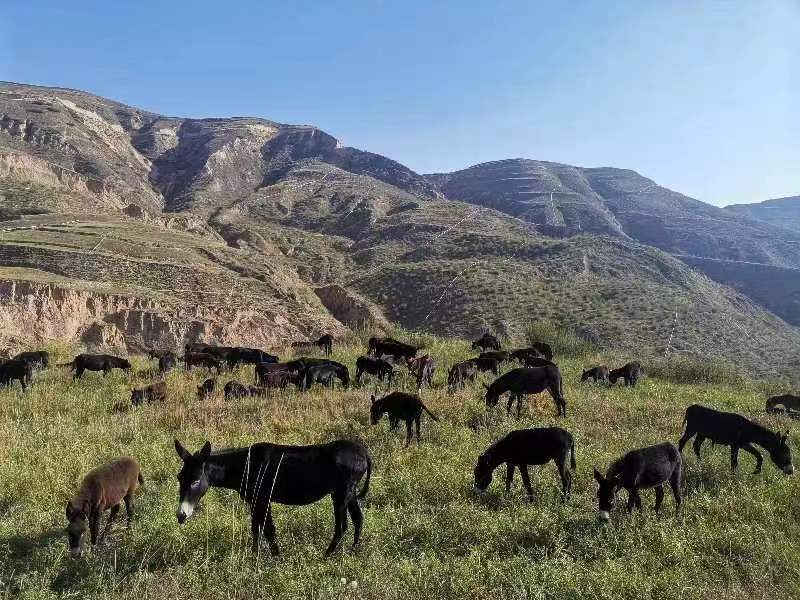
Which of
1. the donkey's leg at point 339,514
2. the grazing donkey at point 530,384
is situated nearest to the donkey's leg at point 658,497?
the donkey's leg at point 339,514

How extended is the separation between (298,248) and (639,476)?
180 ft

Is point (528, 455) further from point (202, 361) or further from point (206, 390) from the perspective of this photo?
point (202, 361)

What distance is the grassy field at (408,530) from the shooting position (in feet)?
18.8

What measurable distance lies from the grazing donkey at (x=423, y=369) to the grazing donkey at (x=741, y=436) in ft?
25.0

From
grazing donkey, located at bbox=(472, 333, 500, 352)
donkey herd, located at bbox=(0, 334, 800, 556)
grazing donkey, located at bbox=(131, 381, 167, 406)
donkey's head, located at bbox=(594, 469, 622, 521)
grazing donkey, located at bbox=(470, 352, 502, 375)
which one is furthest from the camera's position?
grazing donkey, located at bbox=(472, 333, 500, 352)

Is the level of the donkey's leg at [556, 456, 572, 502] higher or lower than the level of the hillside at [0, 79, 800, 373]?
lower

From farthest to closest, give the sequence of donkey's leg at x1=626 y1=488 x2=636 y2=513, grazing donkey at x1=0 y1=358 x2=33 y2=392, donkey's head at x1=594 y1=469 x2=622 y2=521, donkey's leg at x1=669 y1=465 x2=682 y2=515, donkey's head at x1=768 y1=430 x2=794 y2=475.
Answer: grazing donkey at x1=0 y1=358 x2=33 y2=392 < donkey's head at x1=768 y1=430 x2=794 y2=475 < donkey's leg at x1=669 y1=465 x2=682 y2=515 < donkey's leg at x1=626 y1=488 x2=636 y2=513 < donkey's head at x1=594 y1=469 x2=622 y2=521

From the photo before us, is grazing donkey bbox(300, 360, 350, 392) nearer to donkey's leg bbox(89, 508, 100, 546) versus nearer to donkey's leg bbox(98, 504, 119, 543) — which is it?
donkey's leg bbox(98, 504, 119, 543)

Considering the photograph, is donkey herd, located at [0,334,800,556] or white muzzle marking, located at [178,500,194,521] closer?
white muzzle marking, located at [178,500,194,521]

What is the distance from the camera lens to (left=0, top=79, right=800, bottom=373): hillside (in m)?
30.3

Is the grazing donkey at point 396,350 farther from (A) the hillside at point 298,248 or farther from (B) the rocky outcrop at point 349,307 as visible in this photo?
(B) the rocky outcrop at point 349,307

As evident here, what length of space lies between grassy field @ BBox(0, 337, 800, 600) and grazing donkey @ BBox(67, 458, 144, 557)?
0.86 ft

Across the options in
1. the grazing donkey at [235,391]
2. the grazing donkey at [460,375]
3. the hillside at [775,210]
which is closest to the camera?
the grazing donkey at [235,391]

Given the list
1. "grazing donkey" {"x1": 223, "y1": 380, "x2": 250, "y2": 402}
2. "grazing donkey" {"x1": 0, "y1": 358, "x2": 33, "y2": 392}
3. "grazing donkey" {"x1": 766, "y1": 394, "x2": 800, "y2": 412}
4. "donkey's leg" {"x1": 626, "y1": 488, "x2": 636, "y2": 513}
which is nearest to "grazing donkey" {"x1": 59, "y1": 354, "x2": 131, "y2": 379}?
"grazing donkey" {"x1": 0, "y1": 358, "x2": 33, "y2": 392}
